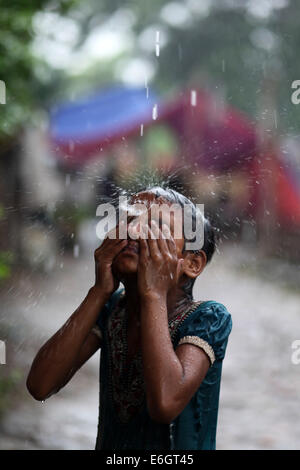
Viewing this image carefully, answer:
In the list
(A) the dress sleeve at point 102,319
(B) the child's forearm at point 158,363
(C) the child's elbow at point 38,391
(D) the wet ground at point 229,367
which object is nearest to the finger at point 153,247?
(B) the child's forearm at point 158,363

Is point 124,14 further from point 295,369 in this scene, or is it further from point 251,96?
point 295,369

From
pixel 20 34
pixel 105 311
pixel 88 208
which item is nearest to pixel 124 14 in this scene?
pixel 88 208

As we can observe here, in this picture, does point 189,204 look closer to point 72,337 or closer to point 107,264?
point 107,264

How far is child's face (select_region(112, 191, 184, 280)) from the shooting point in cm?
178

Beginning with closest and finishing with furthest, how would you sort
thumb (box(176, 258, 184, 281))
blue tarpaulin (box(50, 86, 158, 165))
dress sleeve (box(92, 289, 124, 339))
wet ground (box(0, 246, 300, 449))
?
1. thumb (box(176, 258, 184, 281))
2. dress sleeve (box(92, 289, 124, 339))
3. wet ground (box(0, 246, 300, 449))
4. blue tarpaulin (box(50, 86, 158, 165))

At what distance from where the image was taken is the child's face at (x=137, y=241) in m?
1.78

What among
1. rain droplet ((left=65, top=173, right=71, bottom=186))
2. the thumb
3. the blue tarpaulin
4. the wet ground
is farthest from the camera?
the blue tarpaulin

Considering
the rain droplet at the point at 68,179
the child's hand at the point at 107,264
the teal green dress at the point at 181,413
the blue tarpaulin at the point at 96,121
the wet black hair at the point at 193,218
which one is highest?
the blue tarpaulin at the point at 96,121

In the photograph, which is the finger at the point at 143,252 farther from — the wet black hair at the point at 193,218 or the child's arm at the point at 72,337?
the wet black hair at the point at 193,218

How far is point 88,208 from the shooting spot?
351 inches

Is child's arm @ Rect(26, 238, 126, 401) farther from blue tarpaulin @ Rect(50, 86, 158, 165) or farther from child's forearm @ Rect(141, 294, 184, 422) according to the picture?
blue tarpaulin @ Rect(50, 86, 158, 165)

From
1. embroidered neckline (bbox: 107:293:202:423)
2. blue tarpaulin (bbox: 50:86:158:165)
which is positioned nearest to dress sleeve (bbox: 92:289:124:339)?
embroidered neckline (bbox: 107:293:202:423)

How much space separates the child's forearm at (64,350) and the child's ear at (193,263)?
0.91 ft
